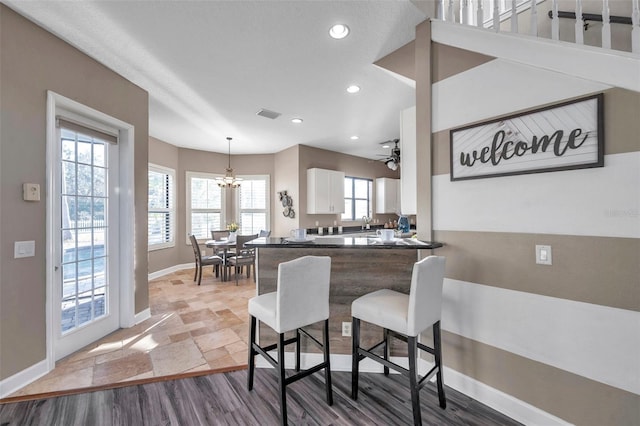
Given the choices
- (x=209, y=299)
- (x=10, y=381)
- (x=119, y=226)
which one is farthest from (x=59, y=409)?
(x=209, y=299)

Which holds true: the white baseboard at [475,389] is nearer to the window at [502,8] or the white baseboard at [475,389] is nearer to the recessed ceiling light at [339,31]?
the recessed ceiling light at [339,31]

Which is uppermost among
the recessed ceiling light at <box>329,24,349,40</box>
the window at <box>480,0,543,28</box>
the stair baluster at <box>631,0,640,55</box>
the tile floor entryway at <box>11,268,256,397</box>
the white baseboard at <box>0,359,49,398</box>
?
the window at <box>480,0,543,28</box>

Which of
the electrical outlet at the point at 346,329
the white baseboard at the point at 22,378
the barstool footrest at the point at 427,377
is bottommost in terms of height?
the white baseboard at the point at 22,378

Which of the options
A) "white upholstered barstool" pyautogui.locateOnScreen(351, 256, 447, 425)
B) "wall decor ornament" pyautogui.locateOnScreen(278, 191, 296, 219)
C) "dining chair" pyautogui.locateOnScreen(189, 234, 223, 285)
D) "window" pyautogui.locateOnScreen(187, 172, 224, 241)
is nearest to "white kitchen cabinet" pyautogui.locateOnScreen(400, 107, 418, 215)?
"white upholstered barstool" pyautogui.locateOnScreen(351, 256, 447, 425)

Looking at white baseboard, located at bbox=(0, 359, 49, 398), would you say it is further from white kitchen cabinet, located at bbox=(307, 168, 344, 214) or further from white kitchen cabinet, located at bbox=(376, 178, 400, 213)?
white kitchen cabinet, located at bbox=(376, 178, 400, 213)

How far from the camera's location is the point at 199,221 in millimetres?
6375

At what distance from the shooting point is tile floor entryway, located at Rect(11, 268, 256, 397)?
224 cm

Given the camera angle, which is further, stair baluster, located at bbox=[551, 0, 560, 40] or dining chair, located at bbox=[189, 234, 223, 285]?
dining chair, located at bbox=[189, 234, 223, 285]

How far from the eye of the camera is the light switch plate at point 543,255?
65.8 inches

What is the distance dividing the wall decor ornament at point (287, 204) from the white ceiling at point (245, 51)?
2.12 meters

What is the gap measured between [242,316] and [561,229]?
10.9 feet

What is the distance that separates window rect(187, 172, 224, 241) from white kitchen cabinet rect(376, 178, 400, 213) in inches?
166

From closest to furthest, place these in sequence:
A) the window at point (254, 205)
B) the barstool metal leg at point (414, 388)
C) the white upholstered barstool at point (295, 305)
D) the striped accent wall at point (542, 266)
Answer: the striped accent wall at point (542, 266), the barstool metal leg at point (414, 388), the white upholstered barstool at point (295, 305), the window at point (254, 205)

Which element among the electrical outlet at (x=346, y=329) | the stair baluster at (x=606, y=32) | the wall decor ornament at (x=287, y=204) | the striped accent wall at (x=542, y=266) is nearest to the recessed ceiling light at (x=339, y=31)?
the striped accent wall at (x=542, y=266)
